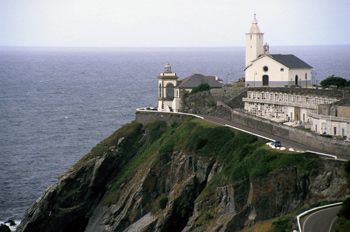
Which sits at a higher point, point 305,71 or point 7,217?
point 305,71

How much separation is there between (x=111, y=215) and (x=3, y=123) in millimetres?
64500

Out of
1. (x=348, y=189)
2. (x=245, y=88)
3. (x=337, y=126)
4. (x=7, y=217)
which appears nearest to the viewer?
(x=348, y=189)

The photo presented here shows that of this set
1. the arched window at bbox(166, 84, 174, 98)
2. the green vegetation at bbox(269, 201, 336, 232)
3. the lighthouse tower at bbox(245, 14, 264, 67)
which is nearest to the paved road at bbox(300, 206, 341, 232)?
the green vegetation at bbox(269, 201, 336, 232)

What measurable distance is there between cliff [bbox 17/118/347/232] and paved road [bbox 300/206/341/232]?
1308mm

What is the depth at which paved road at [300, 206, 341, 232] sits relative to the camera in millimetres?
39844

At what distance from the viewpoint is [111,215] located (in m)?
67.9

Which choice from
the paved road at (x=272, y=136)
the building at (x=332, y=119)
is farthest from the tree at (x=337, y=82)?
the paved road at (x=272, y=136)

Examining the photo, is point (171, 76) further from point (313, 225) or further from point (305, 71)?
point (313, 225)

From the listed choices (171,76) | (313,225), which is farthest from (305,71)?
(313,225)

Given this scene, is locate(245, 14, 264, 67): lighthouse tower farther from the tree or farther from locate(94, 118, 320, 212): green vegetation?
locate(94, 118, 320, 212): green vegetation

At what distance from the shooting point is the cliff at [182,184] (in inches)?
1970

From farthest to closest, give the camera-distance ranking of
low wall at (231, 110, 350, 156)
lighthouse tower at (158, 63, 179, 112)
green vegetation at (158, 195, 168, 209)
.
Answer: lighthouse tower at (158, 63, 179, 112), green vegetation at (158, 195, 168, 209), low wall at (231, 110, 350, 156)

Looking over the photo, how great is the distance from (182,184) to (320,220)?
22.9m

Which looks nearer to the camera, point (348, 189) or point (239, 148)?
point (348, 189)
